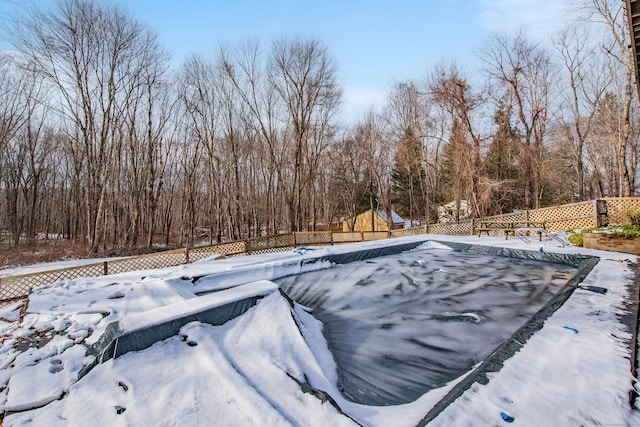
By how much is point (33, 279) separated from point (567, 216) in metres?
15.2

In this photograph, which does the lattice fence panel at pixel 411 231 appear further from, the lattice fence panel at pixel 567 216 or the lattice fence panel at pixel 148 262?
the lattice fence panel at pixel 148 262

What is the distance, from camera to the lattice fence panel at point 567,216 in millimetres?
9117

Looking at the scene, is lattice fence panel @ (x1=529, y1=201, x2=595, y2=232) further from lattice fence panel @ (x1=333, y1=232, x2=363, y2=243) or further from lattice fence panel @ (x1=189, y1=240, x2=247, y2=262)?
lattice fence panel @ (x1=189, y1=240, x2=247, y2=262)

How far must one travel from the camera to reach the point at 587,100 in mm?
15266

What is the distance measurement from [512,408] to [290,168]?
20825 millimetres

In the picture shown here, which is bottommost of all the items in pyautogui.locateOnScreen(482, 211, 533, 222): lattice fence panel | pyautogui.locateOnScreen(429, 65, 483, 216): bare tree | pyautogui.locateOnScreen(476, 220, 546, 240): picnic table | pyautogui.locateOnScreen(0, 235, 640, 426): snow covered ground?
pyautogui.locateOnScreen(0, 235, 640, 426): snow covered ground

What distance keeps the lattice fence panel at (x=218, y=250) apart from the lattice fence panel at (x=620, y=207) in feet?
39.4

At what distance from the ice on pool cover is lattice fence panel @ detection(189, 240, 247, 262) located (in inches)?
195

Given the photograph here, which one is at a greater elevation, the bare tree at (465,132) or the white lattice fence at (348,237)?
the bare tree at (465,132)

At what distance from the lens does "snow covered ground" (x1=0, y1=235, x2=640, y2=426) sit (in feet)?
4.78

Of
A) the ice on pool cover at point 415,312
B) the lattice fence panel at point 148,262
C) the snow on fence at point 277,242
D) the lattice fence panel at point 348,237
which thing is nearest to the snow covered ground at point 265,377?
the ice on pool cover at point 415,312

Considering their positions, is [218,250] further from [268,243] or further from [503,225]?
[503,225]

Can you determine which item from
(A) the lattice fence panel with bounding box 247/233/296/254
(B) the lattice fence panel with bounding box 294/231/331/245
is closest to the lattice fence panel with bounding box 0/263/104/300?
(A) the lattice fence panel with bounding box 247/233/296/254

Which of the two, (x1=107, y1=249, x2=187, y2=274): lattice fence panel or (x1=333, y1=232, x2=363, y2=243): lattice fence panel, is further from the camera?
(x1=333, y1=232, x2=363, y2=243): lattice fence panel
